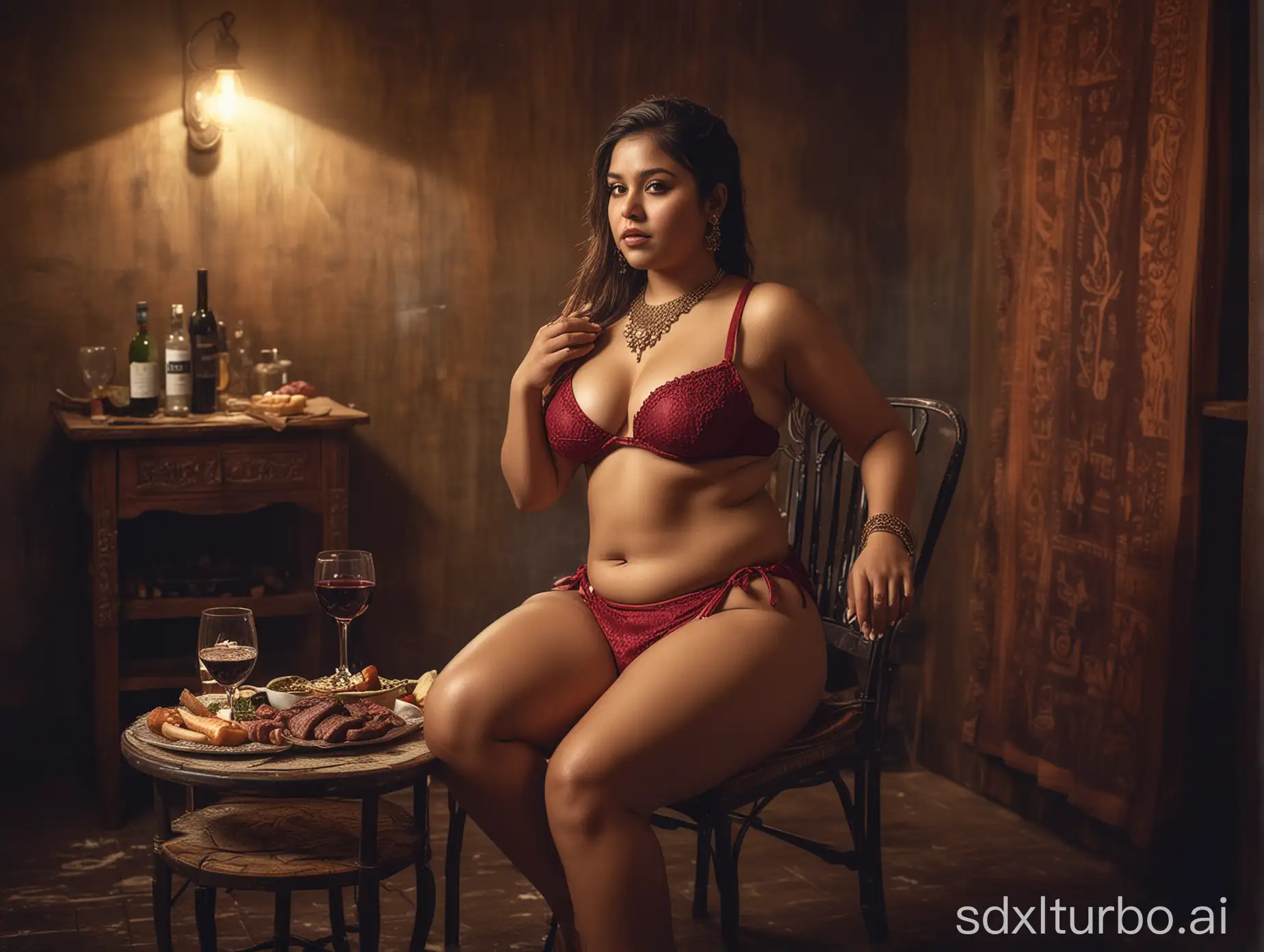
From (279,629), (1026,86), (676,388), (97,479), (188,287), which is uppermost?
(1026,86)

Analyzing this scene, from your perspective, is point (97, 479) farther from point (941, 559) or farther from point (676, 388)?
point (941, 559)

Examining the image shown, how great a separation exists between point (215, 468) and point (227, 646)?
1468 mm

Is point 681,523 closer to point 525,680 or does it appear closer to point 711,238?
point 525,680

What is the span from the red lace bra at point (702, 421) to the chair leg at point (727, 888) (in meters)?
0.77

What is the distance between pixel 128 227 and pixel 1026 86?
2.49 metres

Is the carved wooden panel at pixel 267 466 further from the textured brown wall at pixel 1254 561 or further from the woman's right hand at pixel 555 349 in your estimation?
the textured brown wall at pixel 1254 561

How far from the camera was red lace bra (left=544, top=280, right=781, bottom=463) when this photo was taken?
2678 millimetres

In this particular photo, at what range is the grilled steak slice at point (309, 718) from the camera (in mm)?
2527

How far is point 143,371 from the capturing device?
4.02 meters

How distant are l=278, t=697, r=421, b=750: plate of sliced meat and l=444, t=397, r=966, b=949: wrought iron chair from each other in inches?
10.3

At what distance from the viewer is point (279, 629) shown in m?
4.64

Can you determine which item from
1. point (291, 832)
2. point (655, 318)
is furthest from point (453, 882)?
point (655, 318)

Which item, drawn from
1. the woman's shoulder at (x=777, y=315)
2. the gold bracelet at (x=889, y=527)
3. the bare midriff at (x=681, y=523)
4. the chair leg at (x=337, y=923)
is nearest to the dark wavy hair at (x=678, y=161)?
the woman's shoulder at (x=777, y=315)

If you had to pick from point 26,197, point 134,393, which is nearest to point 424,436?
point 134,393
